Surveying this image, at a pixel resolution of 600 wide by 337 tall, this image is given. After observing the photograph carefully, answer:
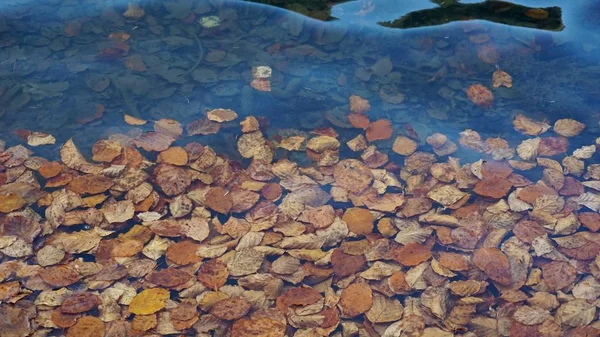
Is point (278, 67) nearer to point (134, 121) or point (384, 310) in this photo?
point (134, 121)

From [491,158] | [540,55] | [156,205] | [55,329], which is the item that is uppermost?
[540,55]

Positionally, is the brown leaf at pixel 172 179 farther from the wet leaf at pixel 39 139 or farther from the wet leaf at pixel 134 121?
the wet leaf at pixel 39 139

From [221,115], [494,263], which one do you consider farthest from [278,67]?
[494,263]

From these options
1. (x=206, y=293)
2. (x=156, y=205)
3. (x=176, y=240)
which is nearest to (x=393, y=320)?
(x=206, y=293)

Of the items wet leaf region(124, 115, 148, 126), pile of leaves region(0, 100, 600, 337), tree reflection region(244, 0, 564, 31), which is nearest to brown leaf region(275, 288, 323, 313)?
pile of leaves region(0, 100, 600, 337)

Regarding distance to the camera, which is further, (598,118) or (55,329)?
(598,118)

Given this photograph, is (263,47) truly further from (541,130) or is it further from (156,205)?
(541,130)
